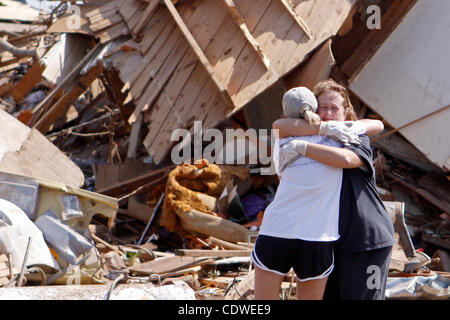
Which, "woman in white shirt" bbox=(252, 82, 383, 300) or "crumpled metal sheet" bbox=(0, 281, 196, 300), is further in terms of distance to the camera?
"crumpled metal sheet" bbox=(0, 281, 196, 300)

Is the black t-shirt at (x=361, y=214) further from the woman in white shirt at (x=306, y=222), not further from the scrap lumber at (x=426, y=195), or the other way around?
the scrap lumber at (x=426, y=195)

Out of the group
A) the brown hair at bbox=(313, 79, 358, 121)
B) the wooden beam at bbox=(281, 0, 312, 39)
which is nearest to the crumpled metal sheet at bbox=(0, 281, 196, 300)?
the brown hair at bbox=(313, 79, 358, 121)

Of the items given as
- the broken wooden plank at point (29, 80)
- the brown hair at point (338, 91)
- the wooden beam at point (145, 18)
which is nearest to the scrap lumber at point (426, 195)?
the wooden beam at point (145, 18)

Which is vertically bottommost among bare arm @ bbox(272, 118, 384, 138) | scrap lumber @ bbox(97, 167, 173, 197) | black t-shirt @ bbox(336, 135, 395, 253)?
scrap lumber @ bbox(97, 167, 173, 197)

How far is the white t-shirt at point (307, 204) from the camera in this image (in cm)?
280

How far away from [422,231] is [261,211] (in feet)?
6.33

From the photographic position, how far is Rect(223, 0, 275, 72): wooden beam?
6.75 meters

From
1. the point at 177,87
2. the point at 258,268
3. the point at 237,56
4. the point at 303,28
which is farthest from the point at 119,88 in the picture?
the point at 258,268

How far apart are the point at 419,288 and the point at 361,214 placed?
1574 millimetres

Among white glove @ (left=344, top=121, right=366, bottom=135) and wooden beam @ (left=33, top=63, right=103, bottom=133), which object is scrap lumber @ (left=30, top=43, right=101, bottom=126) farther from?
white glove @ (left=344, top=121, right=366, bottom=135)

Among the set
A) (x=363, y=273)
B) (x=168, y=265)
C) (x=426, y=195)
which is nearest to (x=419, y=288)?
(x=363, y=273)

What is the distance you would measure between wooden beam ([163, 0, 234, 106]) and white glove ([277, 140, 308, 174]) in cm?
382

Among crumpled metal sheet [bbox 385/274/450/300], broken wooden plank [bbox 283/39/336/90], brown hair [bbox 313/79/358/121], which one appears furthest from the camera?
broken wooden plank [bbox 283/39/336/90]

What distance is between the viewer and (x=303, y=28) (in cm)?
678
